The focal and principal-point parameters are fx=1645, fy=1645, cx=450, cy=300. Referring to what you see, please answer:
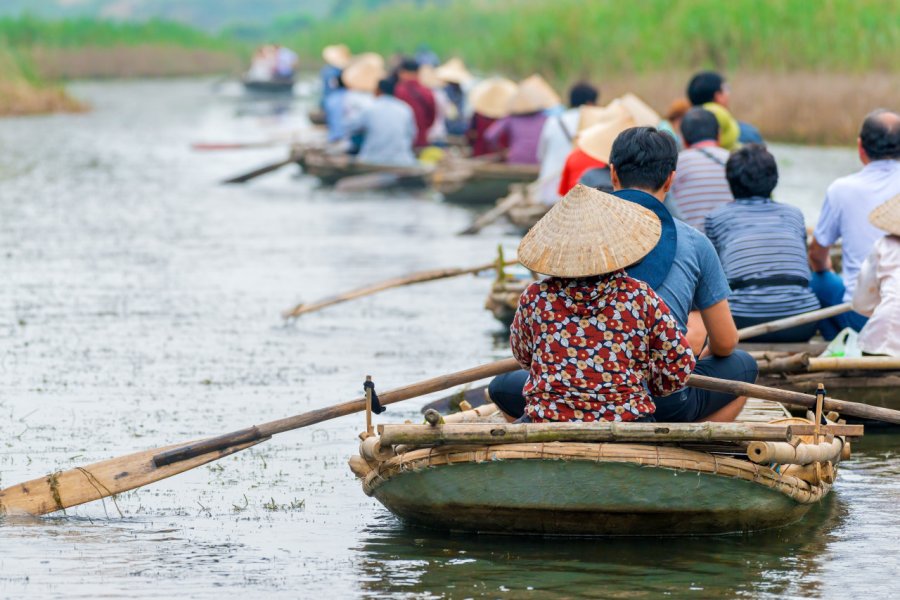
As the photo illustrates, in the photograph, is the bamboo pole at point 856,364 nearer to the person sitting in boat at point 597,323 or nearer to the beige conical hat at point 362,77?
the person sitting in boat at point 597,323

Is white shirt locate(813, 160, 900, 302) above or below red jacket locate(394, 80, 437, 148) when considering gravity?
below

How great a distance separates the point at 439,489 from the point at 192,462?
3.13 ft

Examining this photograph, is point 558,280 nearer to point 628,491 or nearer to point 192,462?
point 628,491

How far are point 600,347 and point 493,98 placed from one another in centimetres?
1156

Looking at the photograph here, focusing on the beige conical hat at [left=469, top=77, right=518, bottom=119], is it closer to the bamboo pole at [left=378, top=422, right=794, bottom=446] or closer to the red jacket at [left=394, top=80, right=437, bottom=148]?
the red jacket at [left=394, top=80, right=437, bottom=148]

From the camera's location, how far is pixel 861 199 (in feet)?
23.6

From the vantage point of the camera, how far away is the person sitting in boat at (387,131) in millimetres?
16566

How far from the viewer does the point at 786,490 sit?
5.12m

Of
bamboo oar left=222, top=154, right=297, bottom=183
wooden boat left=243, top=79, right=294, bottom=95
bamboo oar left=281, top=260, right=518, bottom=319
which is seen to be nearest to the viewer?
bamboo oar left=281, top=260, right=518, bottom=319

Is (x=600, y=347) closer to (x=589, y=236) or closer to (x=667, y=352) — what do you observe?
(x=667, y=352)

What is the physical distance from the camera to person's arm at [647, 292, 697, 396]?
4.86 metres

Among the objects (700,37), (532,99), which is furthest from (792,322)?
(700,37)

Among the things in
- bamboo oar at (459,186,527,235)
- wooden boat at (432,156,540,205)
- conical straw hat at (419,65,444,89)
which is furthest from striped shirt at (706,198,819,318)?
conical straw hat at (419,65,444,89)

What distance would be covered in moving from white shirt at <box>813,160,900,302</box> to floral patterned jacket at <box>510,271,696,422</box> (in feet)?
8.27
